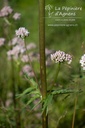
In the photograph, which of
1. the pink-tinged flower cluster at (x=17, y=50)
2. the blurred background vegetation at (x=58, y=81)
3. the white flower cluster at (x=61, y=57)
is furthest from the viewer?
the pink-tinged flower cluster at (x=17, y=50)

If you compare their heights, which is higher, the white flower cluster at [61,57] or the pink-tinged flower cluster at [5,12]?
the pink-tinged flower cluster at [5,12]

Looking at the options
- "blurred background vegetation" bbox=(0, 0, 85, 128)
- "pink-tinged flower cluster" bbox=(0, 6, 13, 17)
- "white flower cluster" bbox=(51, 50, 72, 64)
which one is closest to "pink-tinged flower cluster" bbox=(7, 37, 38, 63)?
"blurred background vegetation" bbox=(0, 0, 85, 128)

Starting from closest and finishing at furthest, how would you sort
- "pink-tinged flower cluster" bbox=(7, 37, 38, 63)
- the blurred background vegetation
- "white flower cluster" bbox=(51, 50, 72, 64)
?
1. "white flower cluster" bbox=(51, 50, 72, 64)
2. the blurred background vegetation
3. "pink-tinged flower cluster" bbox=(7, 37, 38, 63)

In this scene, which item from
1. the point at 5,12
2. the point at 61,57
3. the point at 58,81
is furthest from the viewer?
the point at 58,81

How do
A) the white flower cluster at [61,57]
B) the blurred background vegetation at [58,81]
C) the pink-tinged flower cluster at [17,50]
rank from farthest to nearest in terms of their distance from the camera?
the pink-tinged flower cluster at [17,50]
the blurred background vegetation at [58,81]
the white flower cluster at [61,57]

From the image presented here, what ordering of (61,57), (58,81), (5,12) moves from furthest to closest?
(58,81)
(5,12)
(61,57)

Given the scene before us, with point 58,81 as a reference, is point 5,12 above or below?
above

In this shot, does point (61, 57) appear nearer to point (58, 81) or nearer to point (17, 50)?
point (17, 50)

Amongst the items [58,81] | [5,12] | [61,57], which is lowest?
[58,81]

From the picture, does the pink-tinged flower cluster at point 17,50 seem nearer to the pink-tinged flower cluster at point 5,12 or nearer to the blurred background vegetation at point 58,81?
the blurred background vegetation at point 58,81

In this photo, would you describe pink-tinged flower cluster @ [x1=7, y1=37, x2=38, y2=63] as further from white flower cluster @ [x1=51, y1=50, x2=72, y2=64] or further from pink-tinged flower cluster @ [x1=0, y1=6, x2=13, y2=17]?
white flower cluster @ [x1=51, y1=50, x2=72, y2=64]

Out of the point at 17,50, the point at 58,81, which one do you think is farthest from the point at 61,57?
the point at 58,81

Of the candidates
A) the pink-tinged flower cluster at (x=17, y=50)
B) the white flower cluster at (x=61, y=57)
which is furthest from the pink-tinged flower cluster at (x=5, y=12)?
the white flower cluster at (x=61, y=57)

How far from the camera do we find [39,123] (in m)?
2.68
